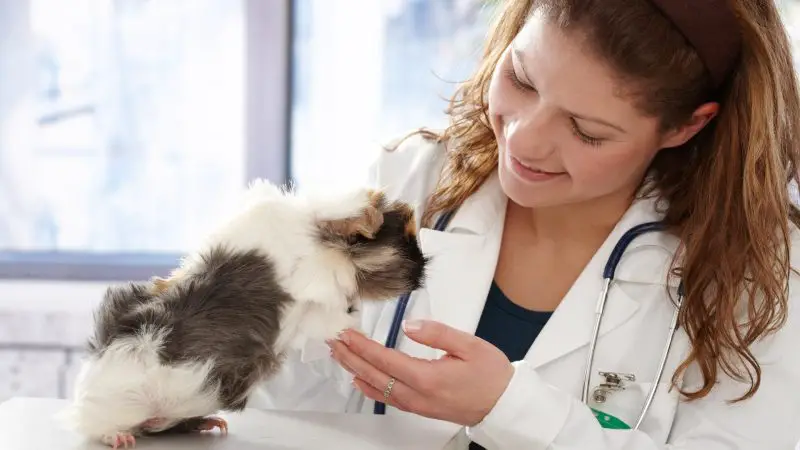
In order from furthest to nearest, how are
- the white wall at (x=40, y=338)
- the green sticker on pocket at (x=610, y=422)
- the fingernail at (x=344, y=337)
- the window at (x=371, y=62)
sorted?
the window at (x=371, y=62), the white wall at (x=40, y=338), the green sticker on pocket at (x=610, y=422), the fingernail at (x=344, y=337)

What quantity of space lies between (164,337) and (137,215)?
1495 millimetres

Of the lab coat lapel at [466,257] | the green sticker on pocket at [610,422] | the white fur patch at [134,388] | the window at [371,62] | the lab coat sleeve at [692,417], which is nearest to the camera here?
the white fur patch at [134,388]

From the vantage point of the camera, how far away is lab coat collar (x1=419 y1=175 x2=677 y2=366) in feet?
4.02

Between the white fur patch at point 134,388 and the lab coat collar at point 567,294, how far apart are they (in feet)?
1.56

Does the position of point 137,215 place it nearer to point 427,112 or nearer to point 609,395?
point 427,112

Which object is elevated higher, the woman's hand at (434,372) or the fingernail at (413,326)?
the fingernail at (413,326)

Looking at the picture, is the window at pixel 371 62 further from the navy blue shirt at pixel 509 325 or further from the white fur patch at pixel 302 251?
the white fur patch at pixel 302 251

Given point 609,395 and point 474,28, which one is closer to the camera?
point 609,395

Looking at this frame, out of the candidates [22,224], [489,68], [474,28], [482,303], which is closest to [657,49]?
[489,68]

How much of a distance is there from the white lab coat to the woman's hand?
0.03 m

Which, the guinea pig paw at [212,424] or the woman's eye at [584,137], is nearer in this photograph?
the guinea pig paw at [212,424]

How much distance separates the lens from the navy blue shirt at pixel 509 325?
1272 millimetres

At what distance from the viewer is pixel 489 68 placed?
133cm

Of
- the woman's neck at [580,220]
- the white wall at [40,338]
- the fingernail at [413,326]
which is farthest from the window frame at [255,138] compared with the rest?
the fingernail at [413,326]
